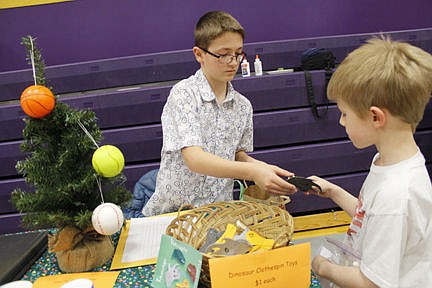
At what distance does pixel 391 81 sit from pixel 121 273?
0.77m

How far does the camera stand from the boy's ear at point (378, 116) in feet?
2.35

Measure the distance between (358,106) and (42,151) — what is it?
0.77 metres

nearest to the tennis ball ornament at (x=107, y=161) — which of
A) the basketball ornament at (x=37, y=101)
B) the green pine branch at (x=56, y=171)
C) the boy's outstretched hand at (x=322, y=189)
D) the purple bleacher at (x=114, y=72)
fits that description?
the green pine branch at (x=56, y=171)

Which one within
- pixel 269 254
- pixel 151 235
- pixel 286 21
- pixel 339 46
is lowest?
pixel 151 235

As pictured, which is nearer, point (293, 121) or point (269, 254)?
point (269, 254)

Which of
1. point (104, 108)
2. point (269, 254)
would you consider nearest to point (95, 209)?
point (269, 254)

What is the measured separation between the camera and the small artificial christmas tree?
954 mm

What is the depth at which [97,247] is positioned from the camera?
100cm

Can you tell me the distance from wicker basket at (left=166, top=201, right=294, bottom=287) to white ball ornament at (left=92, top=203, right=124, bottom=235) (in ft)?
0.47


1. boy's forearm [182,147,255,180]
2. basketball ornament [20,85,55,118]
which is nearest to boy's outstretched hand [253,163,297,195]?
boy's forearm [182,147,255,180]

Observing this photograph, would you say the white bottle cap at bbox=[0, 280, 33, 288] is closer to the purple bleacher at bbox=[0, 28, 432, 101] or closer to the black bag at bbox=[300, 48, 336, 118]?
the purple bleacher at bbox=[0, 28, 432, 101]

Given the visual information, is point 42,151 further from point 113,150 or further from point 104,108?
point 104,108

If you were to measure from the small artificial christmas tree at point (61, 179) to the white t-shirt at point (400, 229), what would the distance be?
67 centimetres

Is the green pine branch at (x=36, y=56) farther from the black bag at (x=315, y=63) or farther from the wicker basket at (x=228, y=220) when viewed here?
the black bag at (x=315, y=63)
